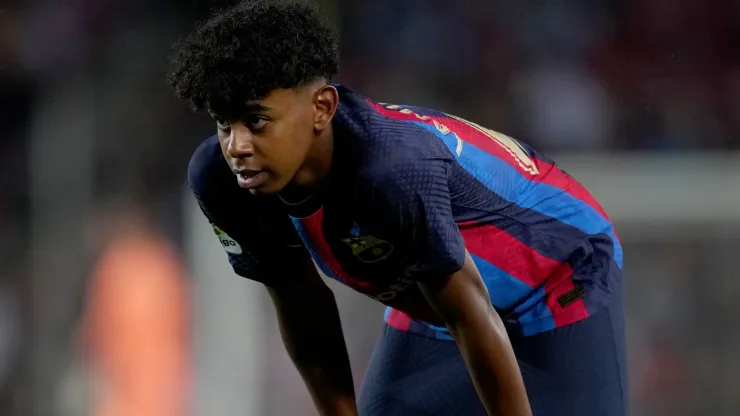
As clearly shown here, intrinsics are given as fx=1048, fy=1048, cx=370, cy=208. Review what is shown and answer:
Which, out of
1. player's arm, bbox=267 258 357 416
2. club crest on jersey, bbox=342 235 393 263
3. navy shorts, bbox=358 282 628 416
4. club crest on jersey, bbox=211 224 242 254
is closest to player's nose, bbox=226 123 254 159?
club crest on jersey, bbox=342 235 393 263

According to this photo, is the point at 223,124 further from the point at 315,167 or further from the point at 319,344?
the point at 319,344

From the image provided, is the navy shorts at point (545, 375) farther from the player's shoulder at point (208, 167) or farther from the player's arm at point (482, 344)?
the player's shoulder at point (208, 167)

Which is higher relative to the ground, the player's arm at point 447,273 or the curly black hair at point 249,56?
the curly black hair at point 249,56

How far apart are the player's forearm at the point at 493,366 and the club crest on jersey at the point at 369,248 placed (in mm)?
164

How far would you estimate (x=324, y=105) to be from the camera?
145 centimetres

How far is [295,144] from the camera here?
1421mm

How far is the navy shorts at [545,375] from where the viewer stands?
5.67ft

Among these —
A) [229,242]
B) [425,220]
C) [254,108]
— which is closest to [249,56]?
[254,108]

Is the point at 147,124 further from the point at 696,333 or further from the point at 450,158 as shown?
the point at 450,158

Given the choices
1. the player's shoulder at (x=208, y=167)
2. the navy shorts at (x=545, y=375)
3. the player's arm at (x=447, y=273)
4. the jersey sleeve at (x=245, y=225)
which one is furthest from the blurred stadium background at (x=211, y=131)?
the player's arm at (x=447, y=273)

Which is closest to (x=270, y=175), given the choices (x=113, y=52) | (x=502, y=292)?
(x=502, y=292)

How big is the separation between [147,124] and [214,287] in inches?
27.4

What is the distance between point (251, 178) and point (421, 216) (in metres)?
0.24

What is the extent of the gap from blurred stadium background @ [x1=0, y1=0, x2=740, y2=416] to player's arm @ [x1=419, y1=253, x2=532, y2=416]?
5.88 ft
